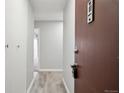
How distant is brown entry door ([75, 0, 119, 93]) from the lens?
34.6 inches

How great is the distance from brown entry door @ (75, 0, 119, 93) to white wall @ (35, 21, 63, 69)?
5.66 metres

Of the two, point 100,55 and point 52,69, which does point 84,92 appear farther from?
point 52,69

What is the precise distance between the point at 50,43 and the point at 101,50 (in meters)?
6.15

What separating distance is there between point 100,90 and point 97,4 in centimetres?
63

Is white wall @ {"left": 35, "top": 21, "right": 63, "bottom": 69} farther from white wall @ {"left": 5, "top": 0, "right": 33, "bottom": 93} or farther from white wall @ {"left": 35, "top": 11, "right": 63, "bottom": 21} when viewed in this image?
white wall @ {"left": 5, "top": 0, "right": 33, "bottom": 93}

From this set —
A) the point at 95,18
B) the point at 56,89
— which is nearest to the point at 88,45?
the point at 95,18

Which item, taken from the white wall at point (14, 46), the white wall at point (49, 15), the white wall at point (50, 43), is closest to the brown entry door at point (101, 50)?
the white wall at point (14, 46)

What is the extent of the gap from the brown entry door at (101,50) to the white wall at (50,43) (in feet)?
18.6

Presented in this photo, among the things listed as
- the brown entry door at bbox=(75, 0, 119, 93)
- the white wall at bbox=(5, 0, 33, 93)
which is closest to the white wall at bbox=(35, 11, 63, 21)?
the white wall at bbox=(5, 0, 33, 93)

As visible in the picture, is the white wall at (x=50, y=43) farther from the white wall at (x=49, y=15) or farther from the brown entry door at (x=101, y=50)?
the brown entry door at (x=101, y=50)

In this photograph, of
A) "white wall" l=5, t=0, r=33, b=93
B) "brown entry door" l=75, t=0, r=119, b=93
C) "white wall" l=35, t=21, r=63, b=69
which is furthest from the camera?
A: "white wall" l=35, t=21, r=63, b=69

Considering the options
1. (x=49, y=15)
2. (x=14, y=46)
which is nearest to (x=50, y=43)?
(x=49, y=15)

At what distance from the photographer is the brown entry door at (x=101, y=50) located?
34.6 inches

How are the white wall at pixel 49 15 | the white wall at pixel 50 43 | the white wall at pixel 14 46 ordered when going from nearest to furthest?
the white wall at pixel 14 46 → the white wall at pixel 49 15 → the white wall at pixel 50 43
